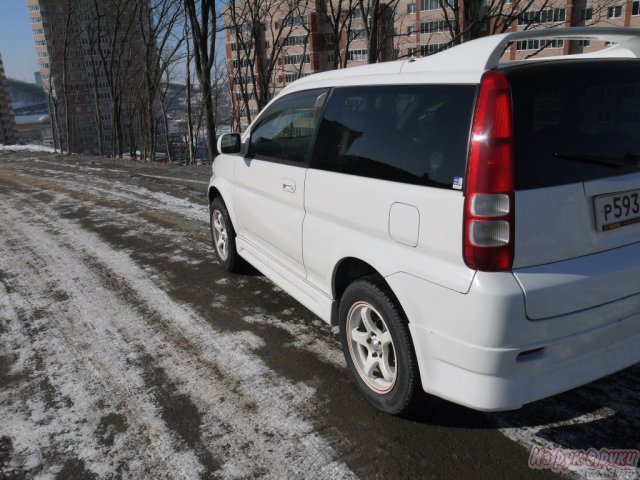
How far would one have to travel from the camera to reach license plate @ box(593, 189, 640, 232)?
2.18 metres

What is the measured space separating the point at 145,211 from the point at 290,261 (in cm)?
570

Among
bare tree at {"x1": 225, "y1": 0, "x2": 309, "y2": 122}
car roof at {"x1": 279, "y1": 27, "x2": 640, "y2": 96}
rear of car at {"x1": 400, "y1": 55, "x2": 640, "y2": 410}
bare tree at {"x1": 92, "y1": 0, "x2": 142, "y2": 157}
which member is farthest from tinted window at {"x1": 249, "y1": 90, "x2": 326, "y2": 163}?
bare tree at {"x1": 92, "y1": 0, "x2": 142, "y2": 157}

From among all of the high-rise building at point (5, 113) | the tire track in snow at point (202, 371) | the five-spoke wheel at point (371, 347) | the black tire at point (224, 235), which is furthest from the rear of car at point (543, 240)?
the high-rise building at point (5, 113)

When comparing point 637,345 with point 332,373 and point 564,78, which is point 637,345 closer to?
point 564,78

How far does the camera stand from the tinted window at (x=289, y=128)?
3.37 m

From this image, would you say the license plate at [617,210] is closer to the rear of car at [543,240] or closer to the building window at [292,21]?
the rear of car at [543,240]

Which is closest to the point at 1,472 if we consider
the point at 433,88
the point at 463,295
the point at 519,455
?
the point at 463,295

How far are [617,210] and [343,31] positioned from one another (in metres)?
51.9

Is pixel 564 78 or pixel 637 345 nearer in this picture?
pixel 564 78

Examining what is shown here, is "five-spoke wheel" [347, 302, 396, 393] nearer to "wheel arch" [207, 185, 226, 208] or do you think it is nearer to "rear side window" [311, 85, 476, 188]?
"rear side window" [311, 85, 476, 188]

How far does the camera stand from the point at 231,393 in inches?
118

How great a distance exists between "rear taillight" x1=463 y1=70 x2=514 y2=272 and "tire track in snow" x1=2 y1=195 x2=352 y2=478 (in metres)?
1.23

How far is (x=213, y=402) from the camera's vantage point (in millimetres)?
2920

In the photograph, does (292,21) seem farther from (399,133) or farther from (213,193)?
(399,133)
